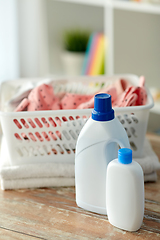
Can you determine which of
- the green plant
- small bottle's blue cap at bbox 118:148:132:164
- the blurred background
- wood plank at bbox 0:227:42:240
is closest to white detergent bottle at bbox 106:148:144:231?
small bottle's blue cap at bbox 118:148:132:164

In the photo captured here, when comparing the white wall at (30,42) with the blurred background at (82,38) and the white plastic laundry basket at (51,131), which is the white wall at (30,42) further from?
the white plastic laundry basket at (51,131)

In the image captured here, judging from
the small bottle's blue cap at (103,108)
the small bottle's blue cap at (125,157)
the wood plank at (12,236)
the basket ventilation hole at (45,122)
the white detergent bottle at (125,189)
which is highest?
the small bottle's blue cap at (103,108)

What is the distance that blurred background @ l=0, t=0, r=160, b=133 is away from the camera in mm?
1528

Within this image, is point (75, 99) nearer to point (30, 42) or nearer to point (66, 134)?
point (66, 134)

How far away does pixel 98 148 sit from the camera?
24.9 inches

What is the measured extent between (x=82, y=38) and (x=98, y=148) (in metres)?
1.40

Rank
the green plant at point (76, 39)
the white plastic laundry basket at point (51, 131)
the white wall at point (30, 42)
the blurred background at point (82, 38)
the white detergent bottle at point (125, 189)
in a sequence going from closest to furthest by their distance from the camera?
the white detergent bottle at point (125, 189)
the white plastic laundry basket at point (51, 131)
the blurred background at point (82, 38)
the green plant at point (76, 39)
the white wall at point (30, 42)

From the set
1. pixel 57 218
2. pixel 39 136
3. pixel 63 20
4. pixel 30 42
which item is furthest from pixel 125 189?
pixel 30 42

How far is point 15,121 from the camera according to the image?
0.78m

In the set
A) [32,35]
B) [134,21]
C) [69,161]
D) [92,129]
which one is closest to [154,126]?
[134,21]

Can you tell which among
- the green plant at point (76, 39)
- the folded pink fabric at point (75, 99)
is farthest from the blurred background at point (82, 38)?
the folded pink fabric at point (75, 99)

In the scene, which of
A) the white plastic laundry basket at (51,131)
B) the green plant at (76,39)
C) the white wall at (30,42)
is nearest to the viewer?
the white plastic laundry basket at (51,131)

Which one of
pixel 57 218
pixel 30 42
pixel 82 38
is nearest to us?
pixel 57 218

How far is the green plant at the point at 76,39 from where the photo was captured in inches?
75.4
